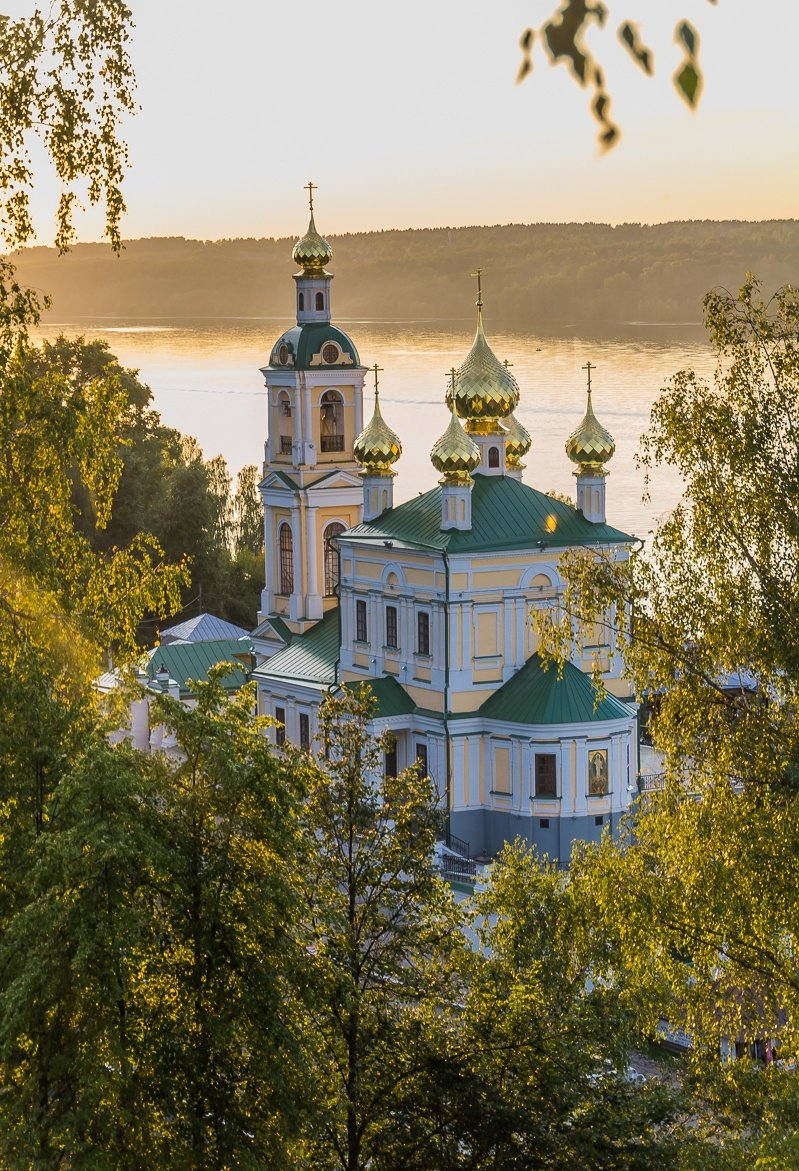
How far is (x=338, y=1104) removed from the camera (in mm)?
10711

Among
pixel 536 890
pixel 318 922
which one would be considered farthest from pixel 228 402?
pixel 318 922

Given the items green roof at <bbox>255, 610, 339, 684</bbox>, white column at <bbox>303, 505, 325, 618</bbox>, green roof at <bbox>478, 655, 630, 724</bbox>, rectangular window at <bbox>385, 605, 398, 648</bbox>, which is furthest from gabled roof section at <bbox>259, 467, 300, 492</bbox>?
green roof at <bbox>478, 655, 630, 724</bbox>

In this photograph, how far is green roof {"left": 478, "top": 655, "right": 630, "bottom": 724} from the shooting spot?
29.7 meters

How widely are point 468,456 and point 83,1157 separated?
22498mm

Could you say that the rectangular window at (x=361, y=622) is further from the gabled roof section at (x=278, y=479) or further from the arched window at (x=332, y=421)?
the arched window at (x=332, y=421)

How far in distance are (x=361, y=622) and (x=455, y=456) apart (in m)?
3.50

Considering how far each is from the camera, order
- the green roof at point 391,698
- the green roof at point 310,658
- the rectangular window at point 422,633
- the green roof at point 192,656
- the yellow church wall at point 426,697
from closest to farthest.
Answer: the yellow church wall at point 426,697
the green roof at point 391,698
the rectangular window at point 422,633
the green roof at point 310,658
the green roof at point 192,656

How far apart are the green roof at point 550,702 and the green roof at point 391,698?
1.32 m

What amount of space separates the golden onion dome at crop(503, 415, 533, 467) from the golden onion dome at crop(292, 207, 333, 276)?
16.9 feet

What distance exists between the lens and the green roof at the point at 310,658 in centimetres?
3331

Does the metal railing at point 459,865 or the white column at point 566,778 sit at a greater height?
the white column at point 566,778

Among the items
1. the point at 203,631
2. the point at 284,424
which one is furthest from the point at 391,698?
the point at 203,631

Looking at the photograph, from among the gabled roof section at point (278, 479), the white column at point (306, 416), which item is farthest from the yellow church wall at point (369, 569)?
the white column at point (306, 416)

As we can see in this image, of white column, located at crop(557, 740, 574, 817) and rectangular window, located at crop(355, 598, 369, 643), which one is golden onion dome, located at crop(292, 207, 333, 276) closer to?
rectangular window, located at crop(355, 598, 369, 643)
